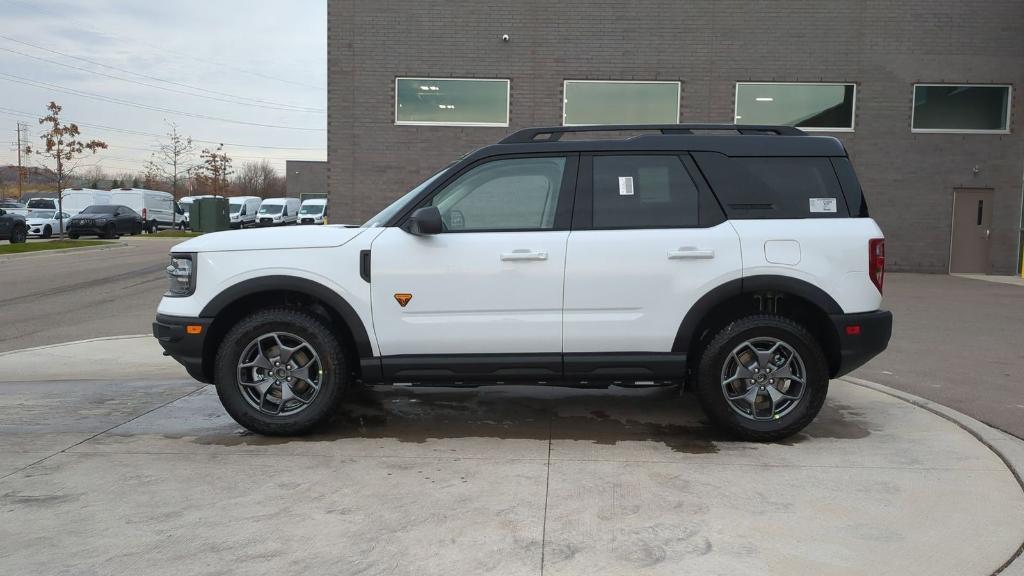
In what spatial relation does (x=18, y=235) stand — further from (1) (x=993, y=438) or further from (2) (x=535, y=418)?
(1) (x=993, y=438)

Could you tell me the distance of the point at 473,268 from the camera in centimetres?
505

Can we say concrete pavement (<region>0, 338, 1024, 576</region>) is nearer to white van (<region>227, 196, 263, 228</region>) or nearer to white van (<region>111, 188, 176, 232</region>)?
white van (<region>111, 188, 176, 232</region>)

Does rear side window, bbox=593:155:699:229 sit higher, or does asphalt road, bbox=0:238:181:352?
rear side window, bbox=593:155:699:229

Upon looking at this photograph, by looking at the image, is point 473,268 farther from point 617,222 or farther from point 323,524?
point 323,524

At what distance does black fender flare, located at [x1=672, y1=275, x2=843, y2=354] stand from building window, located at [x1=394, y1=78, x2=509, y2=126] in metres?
13.4

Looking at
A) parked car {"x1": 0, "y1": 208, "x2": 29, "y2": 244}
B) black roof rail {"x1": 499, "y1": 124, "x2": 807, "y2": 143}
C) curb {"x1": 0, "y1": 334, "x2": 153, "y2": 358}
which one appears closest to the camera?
black roof rail {"x1": 499, "y1": 124, "x2": 807, "y2": 143}

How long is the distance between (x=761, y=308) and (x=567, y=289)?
4.44 ft

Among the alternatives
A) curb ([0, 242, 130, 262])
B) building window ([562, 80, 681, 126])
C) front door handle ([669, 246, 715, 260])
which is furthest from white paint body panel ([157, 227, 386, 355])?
curb ([0, 242, 130, 262])

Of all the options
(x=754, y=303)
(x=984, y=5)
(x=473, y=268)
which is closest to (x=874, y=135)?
(x=984, y=5)

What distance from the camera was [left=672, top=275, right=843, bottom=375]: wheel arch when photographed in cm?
511

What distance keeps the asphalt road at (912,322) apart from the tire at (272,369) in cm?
470

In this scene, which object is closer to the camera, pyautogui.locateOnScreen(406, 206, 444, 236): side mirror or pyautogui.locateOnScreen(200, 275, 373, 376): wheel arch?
pyautogui.locateOnScreen(406, 206, 444, 236): side mirror

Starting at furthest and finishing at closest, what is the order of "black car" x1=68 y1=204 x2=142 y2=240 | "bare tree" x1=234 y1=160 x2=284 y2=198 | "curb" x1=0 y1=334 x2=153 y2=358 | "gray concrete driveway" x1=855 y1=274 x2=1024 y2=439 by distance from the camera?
"bare tree" x1=234 y1=160 x2=284 y2=198 → "black car" x1=68 y1=204 x2=142 y2=240 → "curb" x1=0 y1=334 x2=153 y2=358 → "gray concrete driveway" x1=855 y1=274 x2=1024 y2=439

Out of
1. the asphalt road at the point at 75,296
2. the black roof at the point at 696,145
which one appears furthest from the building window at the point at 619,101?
the black roof at the point at 696,145
